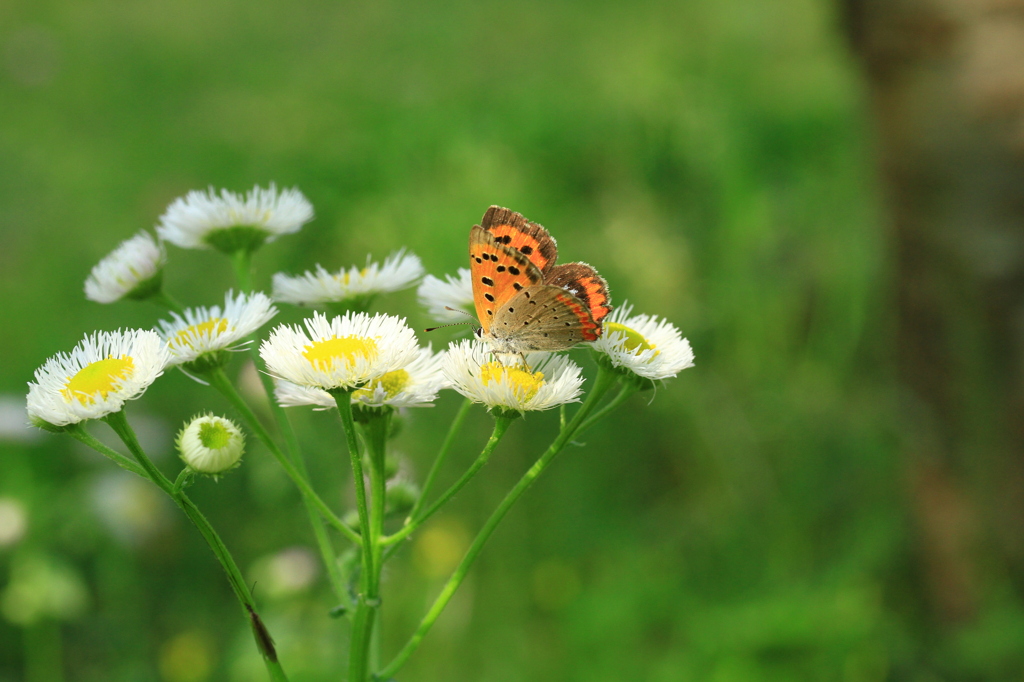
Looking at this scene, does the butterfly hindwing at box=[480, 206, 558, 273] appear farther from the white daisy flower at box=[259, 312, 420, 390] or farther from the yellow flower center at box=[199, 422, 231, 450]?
the yellow flower center at box=[199, 422, 231, 450]

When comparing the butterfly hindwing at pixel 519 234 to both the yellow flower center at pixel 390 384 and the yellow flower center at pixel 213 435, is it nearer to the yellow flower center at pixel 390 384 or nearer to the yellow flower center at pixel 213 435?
the yellow flower center at pixel 390 384

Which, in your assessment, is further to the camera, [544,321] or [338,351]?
[544,321]

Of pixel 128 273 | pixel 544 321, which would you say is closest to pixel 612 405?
pixel 544 321

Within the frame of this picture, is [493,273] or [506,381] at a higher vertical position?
[493,273]

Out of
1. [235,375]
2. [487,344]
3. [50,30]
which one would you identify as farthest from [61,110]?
[487,344]

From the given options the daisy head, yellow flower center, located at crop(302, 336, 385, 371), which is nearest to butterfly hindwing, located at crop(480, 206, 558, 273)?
the daisy head

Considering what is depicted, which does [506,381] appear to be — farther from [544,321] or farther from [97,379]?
[97,379]

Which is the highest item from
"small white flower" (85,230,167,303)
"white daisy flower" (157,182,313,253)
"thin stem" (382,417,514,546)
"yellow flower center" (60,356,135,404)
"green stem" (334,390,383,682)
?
"white daisy flower" (157,182,313,253)
